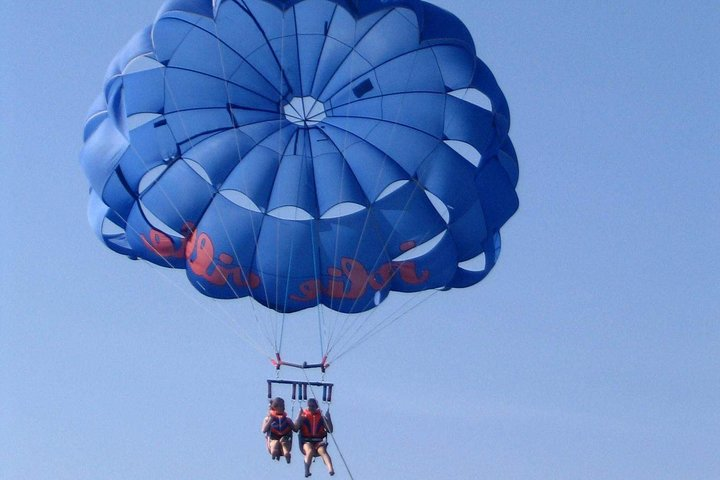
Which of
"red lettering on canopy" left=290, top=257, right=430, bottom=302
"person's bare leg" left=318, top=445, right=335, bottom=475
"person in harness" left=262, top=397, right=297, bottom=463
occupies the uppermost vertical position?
"red lettering on canopy" left=290, top=257, right=430, bottom=302

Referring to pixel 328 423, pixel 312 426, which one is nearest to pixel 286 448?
pixel 312 426

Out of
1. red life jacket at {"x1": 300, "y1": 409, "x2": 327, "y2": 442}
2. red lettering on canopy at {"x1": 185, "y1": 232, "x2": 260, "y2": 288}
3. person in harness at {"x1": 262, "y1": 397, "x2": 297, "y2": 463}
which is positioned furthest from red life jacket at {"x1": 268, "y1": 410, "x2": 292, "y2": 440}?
red lettering on canopy at {"x1": 185, "y1": 232, "x2": 260, "y2": 288}

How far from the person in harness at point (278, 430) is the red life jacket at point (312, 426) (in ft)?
0.44

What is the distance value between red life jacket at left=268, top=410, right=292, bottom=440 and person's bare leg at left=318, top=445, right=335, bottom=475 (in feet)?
1.35

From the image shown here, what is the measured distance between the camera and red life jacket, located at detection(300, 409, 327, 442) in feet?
61.1

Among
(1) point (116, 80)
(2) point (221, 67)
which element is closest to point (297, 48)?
(2) point (221, 67)

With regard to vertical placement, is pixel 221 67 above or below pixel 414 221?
above

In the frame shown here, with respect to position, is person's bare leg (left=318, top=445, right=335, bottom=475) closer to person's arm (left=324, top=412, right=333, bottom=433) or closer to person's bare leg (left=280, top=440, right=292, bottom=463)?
person's arm (left=324, top=412, right=333, bottom=433)

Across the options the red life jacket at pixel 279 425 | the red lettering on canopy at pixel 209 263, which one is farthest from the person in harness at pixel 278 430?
the red lettering on canopy at pixel 209 263

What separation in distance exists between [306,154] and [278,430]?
12.7ft

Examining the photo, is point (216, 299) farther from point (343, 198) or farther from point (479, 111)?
point (479, 111)

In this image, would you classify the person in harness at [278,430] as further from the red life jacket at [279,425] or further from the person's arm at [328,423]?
the person's arm at [328,423]

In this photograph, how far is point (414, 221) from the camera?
20.2m

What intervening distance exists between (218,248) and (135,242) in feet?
3.48
